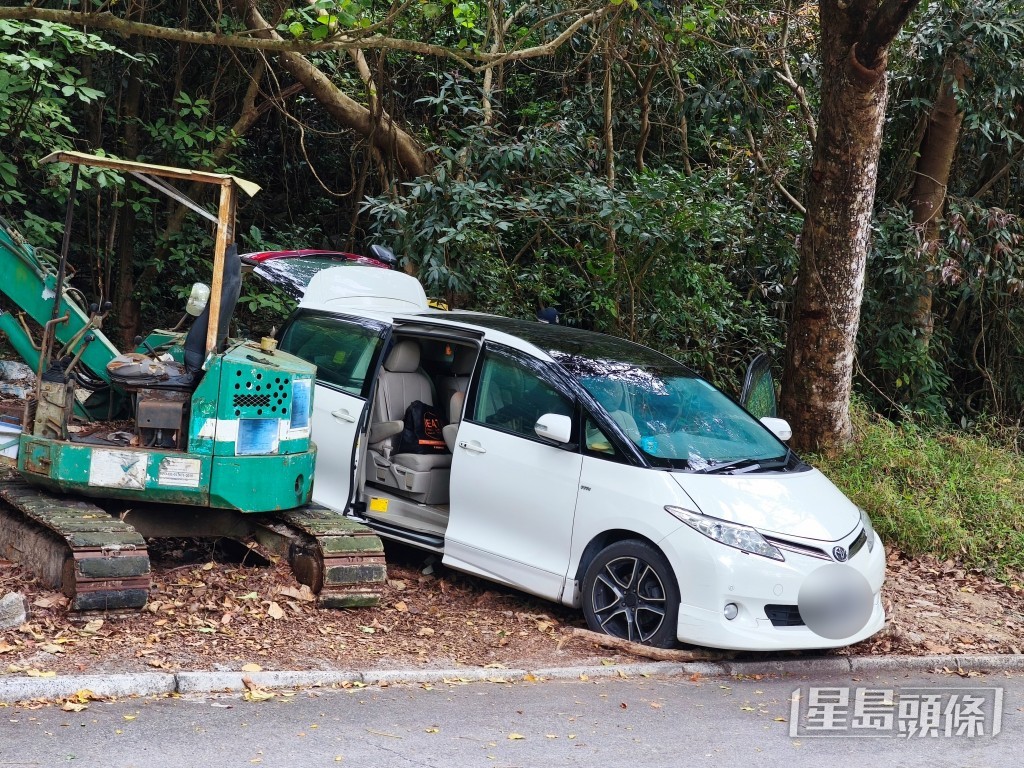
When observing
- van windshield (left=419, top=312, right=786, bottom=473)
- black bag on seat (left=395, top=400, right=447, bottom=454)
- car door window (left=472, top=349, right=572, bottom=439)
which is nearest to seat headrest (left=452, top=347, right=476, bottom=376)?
black bag on seat (left=395, top=400, right=447, bottom=454)

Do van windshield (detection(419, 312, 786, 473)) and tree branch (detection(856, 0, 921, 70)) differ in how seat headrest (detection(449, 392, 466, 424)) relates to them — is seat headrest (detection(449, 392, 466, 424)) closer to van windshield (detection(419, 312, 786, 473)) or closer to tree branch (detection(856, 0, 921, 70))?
van windshield (detection(419, 312, 786, 473))

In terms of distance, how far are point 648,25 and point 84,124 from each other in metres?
7.56

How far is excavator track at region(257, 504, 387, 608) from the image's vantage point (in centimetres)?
660

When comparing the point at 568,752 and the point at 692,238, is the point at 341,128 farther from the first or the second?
the point at 568,752

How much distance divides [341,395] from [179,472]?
5.17 feet

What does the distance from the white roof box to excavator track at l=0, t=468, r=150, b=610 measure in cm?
249

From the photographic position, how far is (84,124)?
1388cm

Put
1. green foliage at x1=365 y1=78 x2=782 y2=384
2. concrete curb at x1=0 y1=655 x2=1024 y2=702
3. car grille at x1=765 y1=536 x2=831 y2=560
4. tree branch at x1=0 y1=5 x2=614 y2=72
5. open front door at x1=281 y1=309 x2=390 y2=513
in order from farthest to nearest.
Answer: green foliage at x1=365 y1=78 x2=782 y2=384 → open front door at x1=281 y1=309 x2=390 y2=513 → tree branch at x1=0 y1=5 x2=614 y2=72 → car grille at x1=765 y1=536 x2=831 y2=560 → concrete curb at x1=0 y1=655 x2=1024 y2=702

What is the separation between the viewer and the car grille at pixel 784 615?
19.7 feet

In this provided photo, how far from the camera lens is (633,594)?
629cm

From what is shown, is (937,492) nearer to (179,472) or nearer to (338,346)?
(338,346)

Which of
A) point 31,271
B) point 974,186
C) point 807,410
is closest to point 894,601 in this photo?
point 807,410

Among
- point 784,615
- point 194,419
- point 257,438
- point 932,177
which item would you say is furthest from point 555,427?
point 932,177

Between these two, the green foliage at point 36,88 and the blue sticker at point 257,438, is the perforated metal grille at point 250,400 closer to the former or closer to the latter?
the blue sticker at point 257,438
